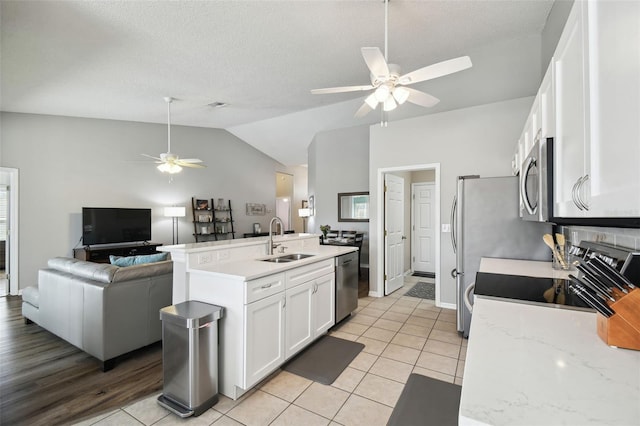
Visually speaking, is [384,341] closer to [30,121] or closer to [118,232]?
[118,232]

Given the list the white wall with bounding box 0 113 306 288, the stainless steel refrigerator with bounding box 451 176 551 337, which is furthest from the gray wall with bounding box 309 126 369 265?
the stainless steel refrigerator with bounding box 451 176 551 337

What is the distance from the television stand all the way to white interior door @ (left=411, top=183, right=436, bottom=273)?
5.51 m

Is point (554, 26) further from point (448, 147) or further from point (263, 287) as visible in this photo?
point (263, 287)

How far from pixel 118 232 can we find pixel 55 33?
3728mm

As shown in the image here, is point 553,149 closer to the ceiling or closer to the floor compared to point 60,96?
closer to the floor

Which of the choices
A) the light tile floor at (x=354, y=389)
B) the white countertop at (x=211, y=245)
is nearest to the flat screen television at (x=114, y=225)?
the white countertop at (x=211, y=245)

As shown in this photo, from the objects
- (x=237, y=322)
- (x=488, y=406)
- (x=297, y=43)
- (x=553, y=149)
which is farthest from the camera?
(x=297, y=43)

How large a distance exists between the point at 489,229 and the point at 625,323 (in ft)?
7.40

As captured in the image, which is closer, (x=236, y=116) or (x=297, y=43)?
(x=297, y=43)

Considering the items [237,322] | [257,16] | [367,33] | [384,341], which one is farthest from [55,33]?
[384,341]

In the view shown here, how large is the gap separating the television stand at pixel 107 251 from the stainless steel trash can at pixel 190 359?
3.97 meters

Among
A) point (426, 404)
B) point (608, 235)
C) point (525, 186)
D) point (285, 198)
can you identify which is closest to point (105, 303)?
point (426, 404)

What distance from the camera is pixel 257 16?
2.43m

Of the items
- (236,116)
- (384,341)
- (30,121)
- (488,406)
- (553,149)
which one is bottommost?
(384,341)
